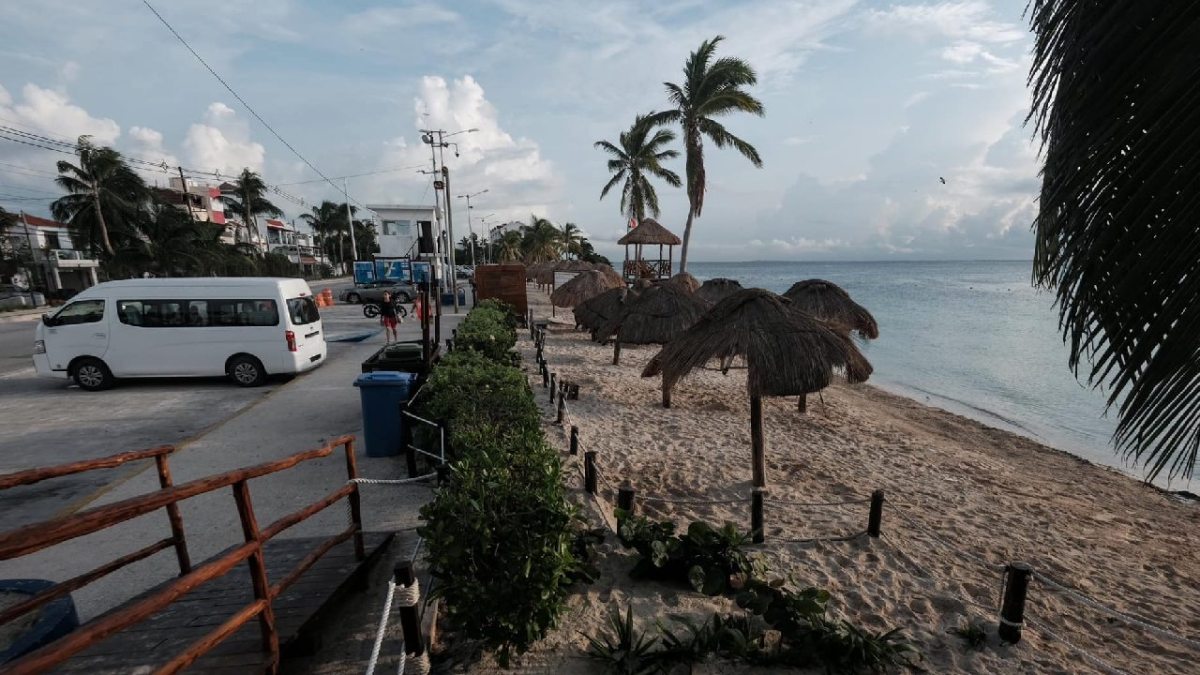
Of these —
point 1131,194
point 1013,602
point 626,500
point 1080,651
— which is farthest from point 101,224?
point 1080,651

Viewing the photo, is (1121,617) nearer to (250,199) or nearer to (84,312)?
(84,312)

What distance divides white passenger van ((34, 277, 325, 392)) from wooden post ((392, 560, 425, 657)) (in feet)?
29.3

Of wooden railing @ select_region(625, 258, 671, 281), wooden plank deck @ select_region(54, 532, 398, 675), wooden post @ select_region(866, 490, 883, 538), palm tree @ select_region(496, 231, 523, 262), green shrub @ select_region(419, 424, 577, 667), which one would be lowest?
wooden post @ select_region(866, 490, 883, 538)

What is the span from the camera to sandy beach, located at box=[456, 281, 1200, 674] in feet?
12.3

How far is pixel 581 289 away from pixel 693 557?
1726cm

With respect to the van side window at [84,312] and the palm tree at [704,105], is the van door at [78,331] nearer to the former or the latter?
the van side window at [84,312]

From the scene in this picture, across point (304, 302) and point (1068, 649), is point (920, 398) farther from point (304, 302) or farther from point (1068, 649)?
point (304, 302)

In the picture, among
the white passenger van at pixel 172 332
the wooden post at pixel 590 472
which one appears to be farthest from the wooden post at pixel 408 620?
the white passenger van at pixel 172 332

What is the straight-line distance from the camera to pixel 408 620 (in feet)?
8.77

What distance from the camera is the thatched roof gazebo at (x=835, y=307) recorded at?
10969 mm

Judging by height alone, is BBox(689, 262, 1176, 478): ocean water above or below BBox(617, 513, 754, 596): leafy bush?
below

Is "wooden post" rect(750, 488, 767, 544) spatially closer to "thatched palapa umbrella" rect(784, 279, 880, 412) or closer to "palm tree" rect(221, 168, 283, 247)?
"thatched palapa umbrella" rect(784, 279, 880, 412)

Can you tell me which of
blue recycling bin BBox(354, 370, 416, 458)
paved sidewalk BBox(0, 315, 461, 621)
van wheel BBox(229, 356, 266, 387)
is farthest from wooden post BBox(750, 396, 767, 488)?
van wheel BBox(229, 356, 266, 387)

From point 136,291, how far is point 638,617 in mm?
11210
